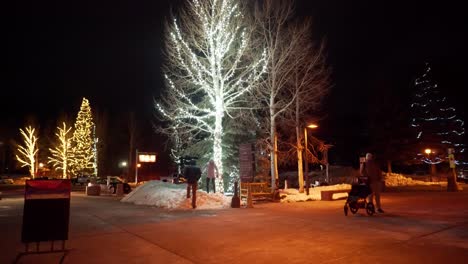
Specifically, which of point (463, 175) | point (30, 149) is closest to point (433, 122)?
point (463, 175)

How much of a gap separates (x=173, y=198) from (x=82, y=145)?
135 feet

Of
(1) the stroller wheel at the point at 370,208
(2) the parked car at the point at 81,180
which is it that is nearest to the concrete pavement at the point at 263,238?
(1) the stroller wheel at the point at 370,208

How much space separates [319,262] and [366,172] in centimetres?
774

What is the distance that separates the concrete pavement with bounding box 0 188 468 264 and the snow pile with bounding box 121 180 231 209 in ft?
10.1

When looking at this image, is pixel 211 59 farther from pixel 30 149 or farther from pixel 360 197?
pixel 30 149

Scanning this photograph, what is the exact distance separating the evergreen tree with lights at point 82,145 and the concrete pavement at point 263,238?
42.6 metres

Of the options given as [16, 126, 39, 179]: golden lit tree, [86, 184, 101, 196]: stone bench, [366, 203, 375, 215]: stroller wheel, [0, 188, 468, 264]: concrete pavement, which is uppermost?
[16, 126, 39, 179]: golden lit tree

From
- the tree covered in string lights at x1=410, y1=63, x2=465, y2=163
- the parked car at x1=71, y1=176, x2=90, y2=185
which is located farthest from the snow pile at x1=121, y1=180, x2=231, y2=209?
the tree covered in string lights at x1=410, y1=63, x2=465, y2=163

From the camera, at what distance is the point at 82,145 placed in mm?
54188

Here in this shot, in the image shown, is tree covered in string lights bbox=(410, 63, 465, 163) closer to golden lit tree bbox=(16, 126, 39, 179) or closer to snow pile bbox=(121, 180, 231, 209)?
snow pile bbox=(121, 180, 231, 209)

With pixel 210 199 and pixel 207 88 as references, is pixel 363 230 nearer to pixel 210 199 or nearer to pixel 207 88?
pixel 210 199

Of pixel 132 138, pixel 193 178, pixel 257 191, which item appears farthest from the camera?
pixel 132 138

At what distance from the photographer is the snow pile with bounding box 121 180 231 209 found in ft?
55.3

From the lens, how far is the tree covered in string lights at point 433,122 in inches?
1941
